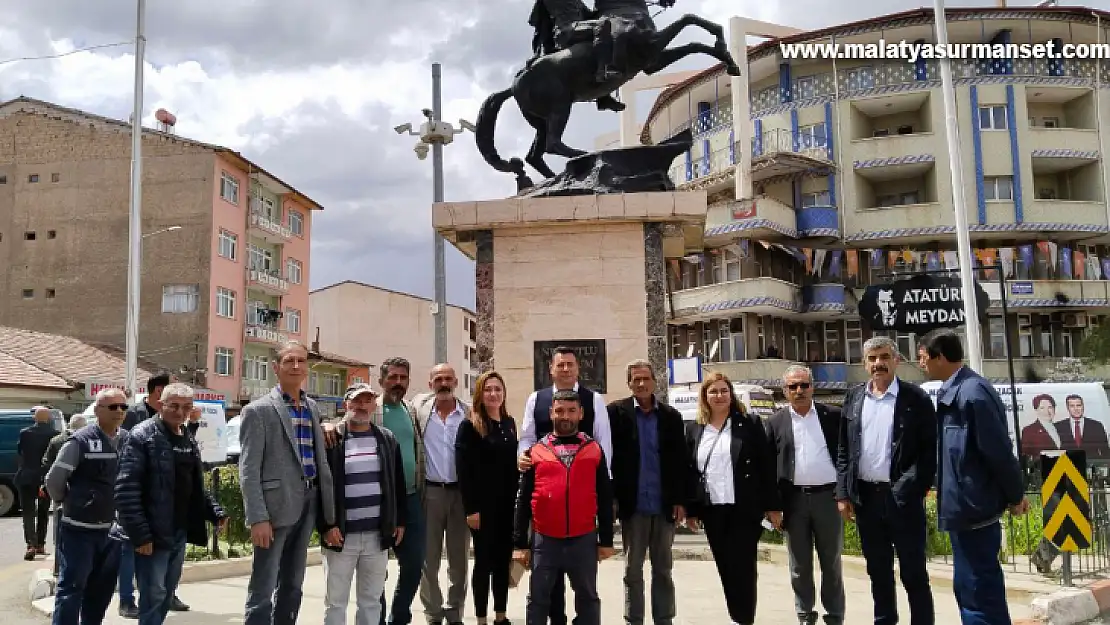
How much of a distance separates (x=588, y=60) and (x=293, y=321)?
132ft

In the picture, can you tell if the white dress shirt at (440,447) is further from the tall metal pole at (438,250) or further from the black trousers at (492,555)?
the tall metal pole at (438,250)

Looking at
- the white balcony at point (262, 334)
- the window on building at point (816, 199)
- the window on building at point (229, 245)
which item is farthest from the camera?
the white balcony at point (262, 334)

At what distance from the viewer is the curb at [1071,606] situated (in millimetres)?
6070

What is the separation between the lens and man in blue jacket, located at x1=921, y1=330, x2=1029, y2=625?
180 inches

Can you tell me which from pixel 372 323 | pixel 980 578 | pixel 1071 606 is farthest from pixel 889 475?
pixel 372 323

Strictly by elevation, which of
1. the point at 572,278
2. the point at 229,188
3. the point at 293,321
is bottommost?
the point at 572,278

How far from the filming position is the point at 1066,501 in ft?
24.3

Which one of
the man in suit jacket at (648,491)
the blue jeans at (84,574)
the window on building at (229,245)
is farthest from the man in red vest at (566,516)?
the window on building at (229,245)

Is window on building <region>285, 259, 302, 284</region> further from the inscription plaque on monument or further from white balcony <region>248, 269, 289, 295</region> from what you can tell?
the inscription plaque on monument

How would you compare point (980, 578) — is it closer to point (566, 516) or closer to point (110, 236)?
point (566, 516)

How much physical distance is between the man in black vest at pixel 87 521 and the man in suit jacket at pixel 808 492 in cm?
434

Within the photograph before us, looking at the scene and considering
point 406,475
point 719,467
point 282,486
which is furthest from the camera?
point 406,475

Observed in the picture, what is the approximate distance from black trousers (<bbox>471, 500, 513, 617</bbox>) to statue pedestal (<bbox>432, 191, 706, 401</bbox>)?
3025 mm

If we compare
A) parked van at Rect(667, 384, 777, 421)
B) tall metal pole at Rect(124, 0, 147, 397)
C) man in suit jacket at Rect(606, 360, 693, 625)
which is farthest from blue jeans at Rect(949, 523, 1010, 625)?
tall metal pole at Rect(124, 0, 147, 397)
